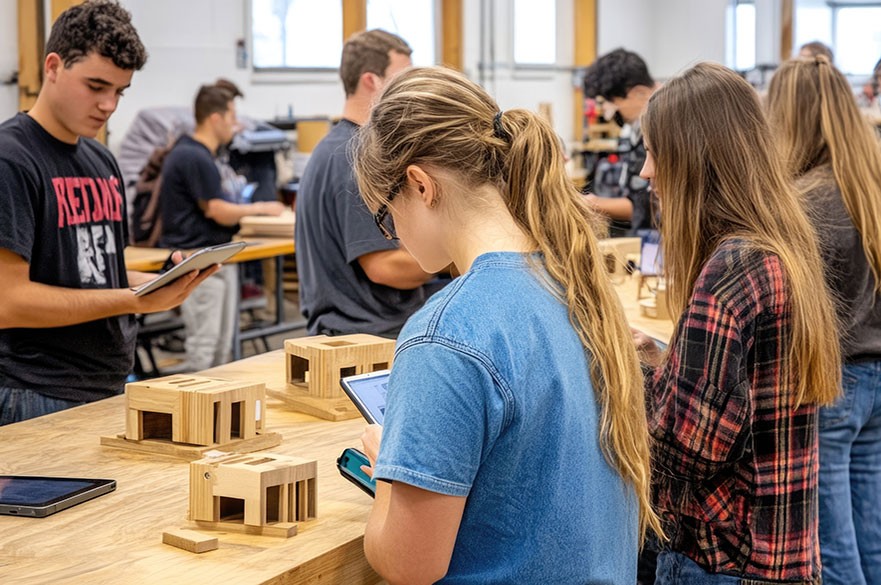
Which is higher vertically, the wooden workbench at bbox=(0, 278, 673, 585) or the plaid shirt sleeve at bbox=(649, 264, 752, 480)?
the plaid shirt sleeve at bbox=(649, 264, 752, 480)

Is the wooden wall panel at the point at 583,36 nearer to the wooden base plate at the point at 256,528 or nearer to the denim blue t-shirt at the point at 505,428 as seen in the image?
the wooden base plate at the point at 256,528

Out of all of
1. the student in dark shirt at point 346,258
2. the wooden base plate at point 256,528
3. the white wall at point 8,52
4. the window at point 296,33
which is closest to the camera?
the wooden base plate at point 256,528

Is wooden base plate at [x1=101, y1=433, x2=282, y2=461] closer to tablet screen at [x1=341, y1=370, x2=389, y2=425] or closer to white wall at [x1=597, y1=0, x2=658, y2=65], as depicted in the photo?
tablet screen at [x1=341, y1=370, x2=389, y2=425]

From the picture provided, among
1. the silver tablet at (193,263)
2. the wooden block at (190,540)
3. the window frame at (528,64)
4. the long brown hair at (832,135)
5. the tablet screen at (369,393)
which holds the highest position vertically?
the window frame at (528,64)

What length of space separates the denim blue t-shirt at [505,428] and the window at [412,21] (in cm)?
870

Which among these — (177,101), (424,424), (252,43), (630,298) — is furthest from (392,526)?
(252,43)

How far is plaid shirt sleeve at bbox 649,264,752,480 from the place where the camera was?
1.74m

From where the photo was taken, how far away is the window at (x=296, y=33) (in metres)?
8.58

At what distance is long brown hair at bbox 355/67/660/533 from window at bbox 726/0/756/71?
11.3m

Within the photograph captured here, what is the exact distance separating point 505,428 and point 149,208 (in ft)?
17.6

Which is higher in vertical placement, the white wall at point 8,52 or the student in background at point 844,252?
the white wall at point 8,52

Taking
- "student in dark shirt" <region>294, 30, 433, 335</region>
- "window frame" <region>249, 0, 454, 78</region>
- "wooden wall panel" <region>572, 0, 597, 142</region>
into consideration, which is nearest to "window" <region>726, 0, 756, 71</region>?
"wooden wall panel" <region>572, 0, 597, 142</region>

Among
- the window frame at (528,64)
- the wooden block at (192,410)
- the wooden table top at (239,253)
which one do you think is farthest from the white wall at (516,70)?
the wooden block at (192,410)

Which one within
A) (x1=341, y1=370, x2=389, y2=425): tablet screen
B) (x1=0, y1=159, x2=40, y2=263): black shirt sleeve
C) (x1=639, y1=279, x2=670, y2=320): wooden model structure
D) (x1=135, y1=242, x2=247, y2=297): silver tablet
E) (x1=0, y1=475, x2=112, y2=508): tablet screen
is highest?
(x1=0, y1=159, x2=40, y2=263): black shirt sleeve
